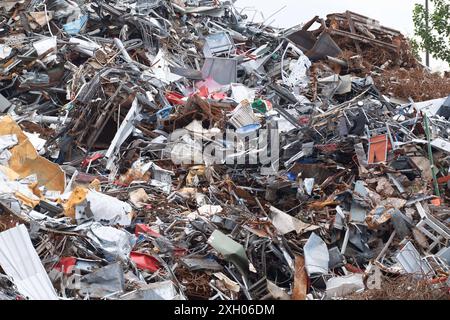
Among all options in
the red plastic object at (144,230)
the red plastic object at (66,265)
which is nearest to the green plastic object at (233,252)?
the red plastic object at (144,230)

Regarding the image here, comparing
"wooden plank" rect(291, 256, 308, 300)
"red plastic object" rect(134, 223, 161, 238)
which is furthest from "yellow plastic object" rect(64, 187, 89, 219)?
"wooden plank" rect(291, 256, 308, 300)

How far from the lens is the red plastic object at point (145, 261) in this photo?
7.85 meters

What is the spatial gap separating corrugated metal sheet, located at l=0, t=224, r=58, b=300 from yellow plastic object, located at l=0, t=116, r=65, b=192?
259 cm

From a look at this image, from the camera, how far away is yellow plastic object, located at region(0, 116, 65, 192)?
10.1m

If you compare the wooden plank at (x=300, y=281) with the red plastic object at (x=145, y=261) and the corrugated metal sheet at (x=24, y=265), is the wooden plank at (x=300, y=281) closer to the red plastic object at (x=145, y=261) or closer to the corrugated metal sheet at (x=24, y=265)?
the red plastic object at (x=145, y=261)

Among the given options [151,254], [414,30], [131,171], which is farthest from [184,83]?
[414,30]

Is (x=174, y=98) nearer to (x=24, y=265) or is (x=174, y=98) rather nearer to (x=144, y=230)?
(x=144, y=230)

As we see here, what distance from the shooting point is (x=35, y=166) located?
1026 centimetres

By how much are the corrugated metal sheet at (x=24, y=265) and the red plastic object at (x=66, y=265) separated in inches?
9.1

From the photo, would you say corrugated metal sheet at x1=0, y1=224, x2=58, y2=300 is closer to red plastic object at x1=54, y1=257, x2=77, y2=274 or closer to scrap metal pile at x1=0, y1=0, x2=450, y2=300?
scrap metal pile at x1=0, y1=0, x2=450, y2=300

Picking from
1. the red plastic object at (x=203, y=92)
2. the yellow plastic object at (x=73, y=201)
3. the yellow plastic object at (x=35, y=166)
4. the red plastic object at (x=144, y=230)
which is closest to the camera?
the red plastic object at (x=144, y=230)

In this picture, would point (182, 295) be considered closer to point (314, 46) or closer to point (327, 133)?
point (327, 133)

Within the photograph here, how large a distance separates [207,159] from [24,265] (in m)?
3.97

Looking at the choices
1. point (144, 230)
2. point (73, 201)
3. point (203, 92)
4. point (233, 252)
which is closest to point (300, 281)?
point (233, 252)
